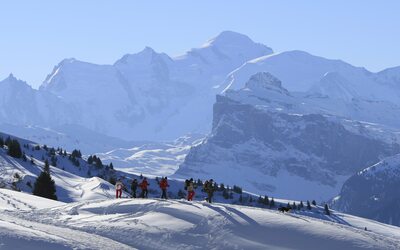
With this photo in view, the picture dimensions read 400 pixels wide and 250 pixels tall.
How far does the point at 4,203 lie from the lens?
5319cm

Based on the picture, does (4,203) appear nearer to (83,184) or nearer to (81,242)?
(81,242)

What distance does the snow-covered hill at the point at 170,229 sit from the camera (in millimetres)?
37844

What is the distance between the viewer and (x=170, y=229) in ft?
136

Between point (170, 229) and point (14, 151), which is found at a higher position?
point (14, 151)

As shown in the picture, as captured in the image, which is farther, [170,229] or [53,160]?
[53,160]

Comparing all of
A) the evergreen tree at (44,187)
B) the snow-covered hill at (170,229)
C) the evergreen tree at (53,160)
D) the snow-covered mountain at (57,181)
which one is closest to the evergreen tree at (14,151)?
the snow-covered mountain at (57,181)

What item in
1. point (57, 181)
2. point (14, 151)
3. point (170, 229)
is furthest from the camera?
point (14, 151)

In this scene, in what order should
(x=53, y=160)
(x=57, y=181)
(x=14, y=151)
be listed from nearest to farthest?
(x=57, y=181) < (x=14, y=151) < (x=53, y=160)

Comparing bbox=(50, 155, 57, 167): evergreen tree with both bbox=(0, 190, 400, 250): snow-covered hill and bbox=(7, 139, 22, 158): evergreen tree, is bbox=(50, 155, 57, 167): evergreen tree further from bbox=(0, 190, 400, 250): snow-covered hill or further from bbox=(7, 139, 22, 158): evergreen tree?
bbox=(0, 190, 400, 250): snow-covered hill

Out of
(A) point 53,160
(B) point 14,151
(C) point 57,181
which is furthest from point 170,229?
(A) point 53,160

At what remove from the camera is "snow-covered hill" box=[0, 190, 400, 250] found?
37.8 meters

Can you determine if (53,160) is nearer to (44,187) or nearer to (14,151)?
(14,151)

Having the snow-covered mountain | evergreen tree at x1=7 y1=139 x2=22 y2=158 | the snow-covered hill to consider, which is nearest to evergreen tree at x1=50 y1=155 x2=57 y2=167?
the snow-covered mountain

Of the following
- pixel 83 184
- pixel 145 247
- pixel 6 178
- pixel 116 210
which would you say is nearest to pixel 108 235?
pixel 145 247
